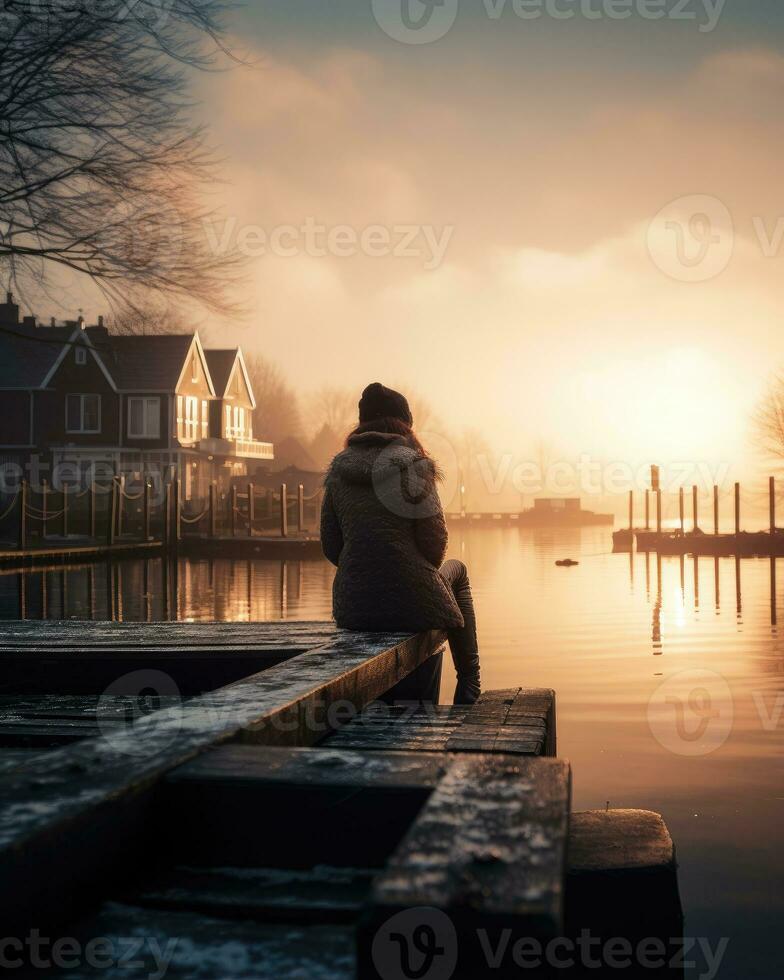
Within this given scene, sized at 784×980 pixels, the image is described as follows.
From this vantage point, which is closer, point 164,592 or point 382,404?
point 382,404

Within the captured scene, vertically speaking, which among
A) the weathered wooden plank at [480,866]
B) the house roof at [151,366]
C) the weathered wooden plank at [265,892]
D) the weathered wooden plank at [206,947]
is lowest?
the weathered wooden plank at [206,947]

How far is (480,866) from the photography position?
1513 millimetres

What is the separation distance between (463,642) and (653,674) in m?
7.14

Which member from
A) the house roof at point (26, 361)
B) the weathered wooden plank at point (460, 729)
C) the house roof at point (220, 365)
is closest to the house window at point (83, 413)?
the house roof at point (26, 361)

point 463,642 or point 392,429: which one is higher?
point 392,429

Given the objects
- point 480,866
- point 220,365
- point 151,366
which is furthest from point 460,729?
point 220,365

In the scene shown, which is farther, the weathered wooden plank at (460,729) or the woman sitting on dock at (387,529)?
the woman sitting on dock at (387,529)

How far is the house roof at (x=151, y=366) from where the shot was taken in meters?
46.7

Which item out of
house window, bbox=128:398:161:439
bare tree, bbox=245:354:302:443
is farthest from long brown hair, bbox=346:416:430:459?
bare tree, bbox=245:354:302:443

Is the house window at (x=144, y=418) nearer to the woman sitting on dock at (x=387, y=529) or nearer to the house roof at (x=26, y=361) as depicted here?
the house roof at (x=26, y=361)

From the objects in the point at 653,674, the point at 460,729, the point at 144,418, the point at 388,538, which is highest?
the point at 144,418

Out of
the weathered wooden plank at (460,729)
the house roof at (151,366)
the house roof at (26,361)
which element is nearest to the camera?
the weathered wooden plank at (460,729)

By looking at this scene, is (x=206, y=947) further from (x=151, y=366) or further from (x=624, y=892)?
(x=151, y=366)

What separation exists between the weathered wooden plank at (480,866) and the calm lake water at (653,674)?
2754mm
